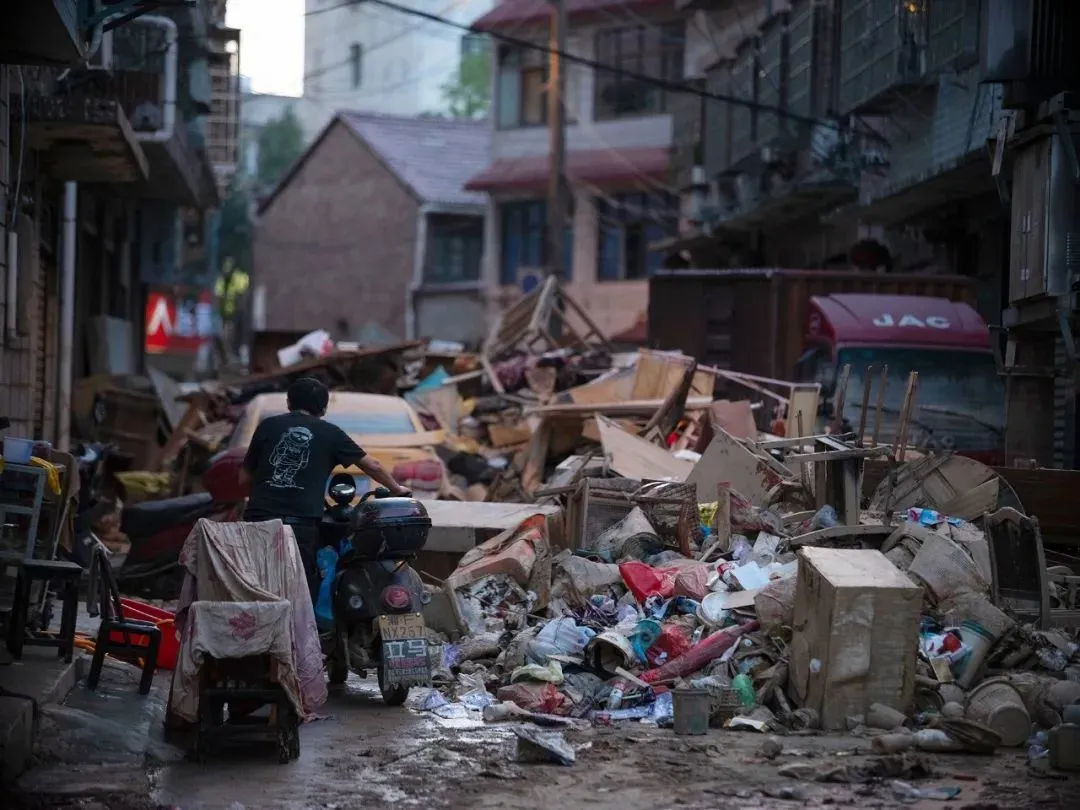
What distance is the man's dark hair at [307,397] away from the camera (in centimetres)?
872

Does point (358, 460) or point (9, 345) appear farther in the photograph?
point (9, 345)

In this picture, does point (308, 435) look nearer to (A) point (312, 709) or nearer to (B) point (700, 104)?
(A) point (312, 709)

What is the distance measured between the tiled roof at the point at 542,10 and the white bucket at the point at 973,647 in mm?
31852

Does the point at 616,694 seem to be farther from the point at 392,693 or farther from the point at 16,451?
the point at 16,451

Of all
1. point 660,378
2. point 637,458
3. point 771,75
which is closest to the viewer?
point 637,458

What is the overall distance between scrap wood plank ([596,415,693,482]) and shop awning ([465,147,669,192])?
26.3 metres

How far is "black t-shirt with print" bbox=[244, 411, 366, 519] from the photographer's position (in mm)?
8508

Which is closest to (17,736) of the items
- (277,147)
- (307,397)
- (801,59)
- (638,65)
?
(307,397)

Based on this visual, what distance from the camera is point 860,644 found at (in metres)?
7.82

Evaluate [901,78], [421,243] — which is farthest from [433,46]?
[901,78]

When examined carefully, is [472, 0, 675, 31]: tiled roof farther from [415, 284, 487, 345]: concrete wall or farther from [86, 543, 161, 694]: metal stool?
[86, 543, 161, 694]: metal stool

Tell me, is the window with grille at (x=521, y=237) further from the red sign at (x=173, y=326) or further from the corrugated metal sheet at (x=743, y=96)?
the corrugated metal sheet at (x=743, y=96)

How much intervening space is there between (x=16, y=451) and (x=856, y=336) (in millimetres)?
10194

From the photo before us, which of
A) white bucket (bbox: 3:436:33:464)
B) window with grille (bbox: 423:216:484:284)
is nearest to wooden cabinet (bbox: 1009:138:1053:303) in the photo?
white bucket (bbox: 3:436:33:464)
